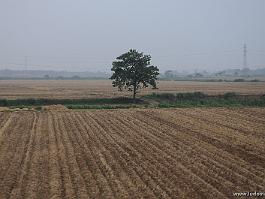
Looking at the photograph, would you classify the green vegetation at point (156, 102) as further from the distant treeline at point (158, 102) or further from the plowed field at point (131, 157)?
the plowed field at point (131, 157)

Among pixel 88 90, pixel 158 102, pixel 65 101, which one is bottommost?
pixel 158 102

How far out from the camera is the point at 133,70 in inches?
1967

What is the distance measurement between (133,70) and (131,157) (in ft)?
105

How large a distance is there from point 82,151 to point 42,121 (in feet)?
42.2

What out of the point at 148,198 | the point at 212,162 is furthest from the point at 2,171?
the point at 212,162

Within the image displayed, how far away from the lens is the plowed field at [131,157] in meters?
13.6

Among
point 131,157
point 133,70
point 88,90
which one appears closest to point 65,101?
point 133,70

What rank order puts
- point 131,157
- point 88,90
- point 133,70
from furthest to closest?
1. point 88,90
2. point 133,70
3. point 131,157

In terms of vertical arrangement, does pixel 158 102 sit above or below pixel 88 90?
below

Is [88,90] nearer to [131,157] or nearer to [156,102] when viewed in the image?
[156,102]

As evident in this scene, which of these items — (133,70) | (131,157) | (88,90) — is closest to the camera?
(131,157)

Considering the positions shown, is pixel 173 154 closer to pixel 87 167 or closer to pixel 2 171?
pixel 87 167

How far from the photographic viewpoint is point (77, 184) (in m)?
14.0

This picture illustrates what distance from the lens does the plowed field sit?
13570 mm
